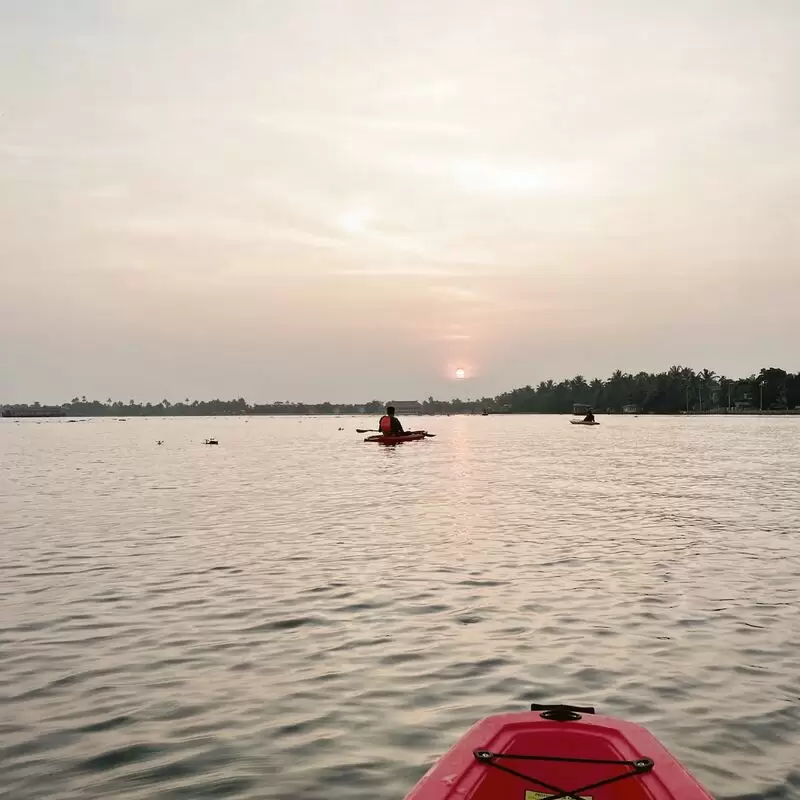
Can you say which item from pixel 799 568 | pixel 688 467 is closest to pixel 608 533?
pixel 799 568

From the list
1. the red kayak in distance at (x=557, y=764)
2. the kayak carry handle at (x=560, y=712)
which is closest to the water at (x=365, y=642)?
the red kayak in distance at (x=557, y=764)

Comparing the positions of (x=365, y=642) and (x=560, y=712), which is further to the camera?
(x=365, y=642)

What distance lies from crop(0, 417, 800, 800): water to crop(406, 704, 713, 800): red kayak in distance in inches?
51.0

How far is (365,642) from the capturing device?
11102 mm

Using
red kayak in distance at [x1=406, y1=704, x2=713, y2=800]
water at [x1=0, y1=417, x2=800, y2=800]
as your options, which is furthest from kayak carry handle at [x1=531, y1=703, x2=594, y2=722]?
water at [x1=0, y1=417, x2=800, y2=800]

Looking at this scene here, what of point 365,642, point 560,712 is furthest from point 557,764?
point 365,642

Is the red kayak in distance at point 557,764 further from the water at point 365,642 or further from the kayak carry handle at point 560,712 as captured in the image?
the water at point 365,642

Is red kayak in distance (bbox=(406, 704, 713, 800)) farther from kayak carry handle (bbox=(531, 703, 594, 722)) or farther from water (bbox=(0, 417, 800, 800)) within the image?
water (bbox=(0, 417, 800, 800))

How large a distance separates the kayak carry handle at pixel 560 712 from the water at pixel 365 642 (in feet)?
4.73

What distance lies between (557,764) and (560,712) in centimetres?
64

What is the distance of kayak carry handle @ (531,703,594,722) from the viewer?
6.38m

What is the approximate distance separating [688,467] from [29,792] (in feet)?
151

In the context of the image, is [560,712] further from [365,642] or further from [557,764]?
[365,642]

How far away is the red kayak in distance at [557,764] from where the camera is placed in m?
5.38
